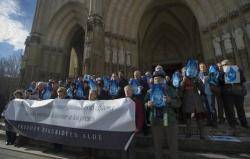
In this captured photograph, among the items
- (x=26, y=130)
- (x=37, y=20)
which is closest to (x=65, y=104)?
(x=26, y=130)

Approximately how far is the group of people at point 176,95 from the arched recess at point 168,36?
11.7m

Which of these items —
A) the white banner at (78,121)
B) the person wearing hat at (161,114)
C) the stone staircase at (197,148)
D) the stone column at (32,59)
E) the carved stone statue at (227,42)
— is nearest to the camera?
the person wearing hat at (161,114)

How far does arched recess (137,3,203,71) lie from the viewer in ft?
58.4

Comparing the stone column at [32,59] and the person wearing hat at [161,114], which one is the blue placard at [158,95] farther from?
the stone column at [32,59]

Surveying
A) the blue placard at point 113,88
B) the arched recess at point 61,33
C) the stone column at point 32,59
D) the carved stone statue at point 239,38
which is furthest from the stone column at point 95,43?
the carved stone statue at point 239,38

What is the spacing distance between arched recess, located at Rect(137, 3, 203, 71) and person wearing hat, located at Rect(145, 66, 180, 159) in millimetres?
13751

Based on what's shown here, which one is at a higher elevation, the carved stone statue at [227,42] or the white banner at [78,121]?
the carved stone statue at [227,42]

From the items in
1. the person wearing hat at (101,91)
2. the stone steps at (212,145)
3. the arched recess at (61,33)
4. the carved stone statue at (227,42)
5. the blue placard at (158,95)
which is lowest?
the stone steps at (212,145)

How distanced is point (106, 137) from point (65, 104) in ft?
4.85

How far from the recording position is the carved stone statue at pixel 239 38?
9.50m

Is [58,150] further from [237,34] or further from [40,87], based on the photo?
[237,34]

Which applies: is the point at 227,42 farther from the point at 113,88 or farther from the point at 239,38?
the point at 113,88

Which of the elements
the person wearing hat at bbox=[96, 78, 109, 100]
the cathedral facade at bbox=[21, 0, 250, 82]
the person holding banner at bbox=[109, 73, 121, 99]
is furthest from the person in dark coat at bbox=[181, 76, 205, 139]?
the cathedral facade at bbox=[21, 0, 250, 82]

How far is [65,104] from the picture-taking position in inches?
185
